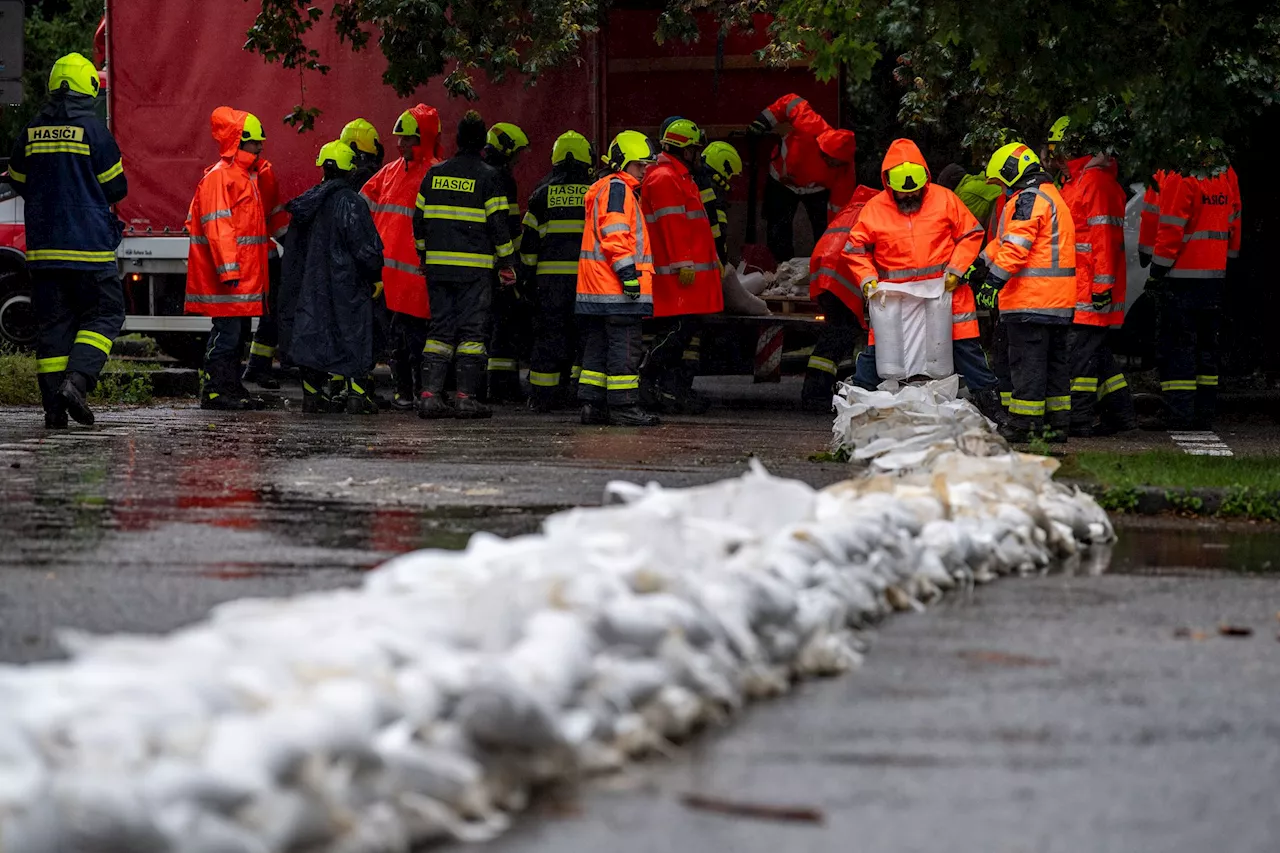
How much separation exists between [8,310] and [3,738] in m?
15.2

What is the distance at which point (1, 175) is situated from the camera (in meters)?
17.0

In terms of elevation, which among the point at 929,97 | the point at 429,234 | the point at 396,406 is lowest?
the point at 396,406

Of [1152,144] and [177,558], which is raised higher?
[1152,144]

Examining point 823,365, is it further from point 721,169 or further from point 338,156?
point 338,156

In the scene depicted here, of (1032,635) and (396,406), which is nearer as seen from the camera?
(1032,635)

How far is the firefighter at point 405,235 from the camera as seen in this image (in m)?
13.6

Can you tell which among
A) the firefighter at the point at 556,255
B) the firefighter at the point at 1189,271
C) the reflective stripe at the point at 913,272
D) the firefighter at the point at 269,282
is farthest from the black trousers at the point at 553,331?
the firefighter at the point at 1189,271

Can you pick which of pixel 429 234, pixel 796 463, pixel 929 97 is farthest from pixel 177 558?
pixel 929 97

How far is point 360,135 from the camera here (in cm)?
1377

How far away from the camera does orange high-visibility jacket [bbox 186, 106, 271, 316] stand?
13250 millimetres

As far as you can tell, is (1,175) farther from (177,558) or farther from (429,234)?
(177,558)

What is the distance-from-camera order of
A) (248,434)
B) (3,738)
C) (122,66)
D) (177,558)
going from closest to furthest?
(3,738)
(177,558)
(248,434)
(122,66)

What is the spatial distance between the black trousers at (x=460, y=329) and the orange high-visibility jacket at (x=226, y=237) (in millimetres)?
1401

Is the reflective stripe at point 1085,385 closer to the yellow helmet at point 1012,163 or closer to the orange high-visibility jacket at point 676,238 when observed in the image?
the yellow helmet at point 1012,163
